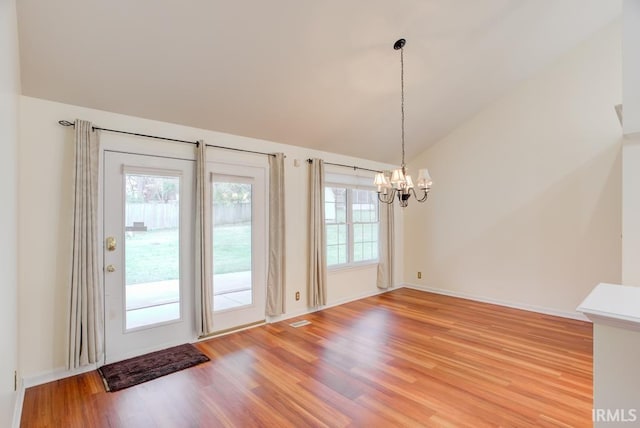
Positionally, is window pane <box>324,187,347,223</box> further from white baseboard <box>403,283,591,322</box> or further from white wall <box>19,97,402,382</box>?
white wall <box>19,97,402,382</box>

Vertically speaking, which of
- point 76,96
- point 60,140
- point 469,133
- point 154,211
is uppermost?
point 469,133

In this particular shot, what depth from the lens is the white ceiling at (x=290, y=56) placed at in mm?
2412

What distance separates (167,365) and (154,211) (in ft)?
5.11

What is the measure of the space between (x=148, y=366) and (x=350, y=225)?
356cm

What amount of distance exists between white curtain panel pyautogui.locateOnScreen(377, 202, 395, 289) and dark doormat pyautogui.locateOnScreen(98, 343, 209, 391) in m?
3.52

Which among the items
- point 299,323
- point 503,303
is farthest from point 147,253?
point 503,303

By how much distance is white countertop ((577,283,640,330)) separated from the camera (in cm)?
124

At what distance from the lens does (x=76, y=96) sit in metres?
2.80

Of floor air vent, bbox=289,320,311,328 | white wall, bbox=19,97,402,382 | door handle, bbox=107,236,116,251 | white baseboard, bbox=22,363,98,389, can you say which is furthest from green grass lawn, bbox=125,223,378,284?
floor air vent, bbox=289,320,311,328

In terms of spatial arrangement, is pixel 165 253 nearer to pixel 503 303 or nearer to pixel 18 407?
pixel 18 407

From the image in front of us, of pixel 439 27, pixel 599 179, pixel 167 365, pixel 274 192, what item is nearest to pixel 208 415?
pixel 167 365

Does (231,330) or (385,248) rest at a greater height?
(385,248)

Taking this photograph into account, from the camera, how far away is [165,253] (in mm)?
3408

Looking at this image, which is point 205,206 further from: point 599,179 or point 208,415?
point 599,179
